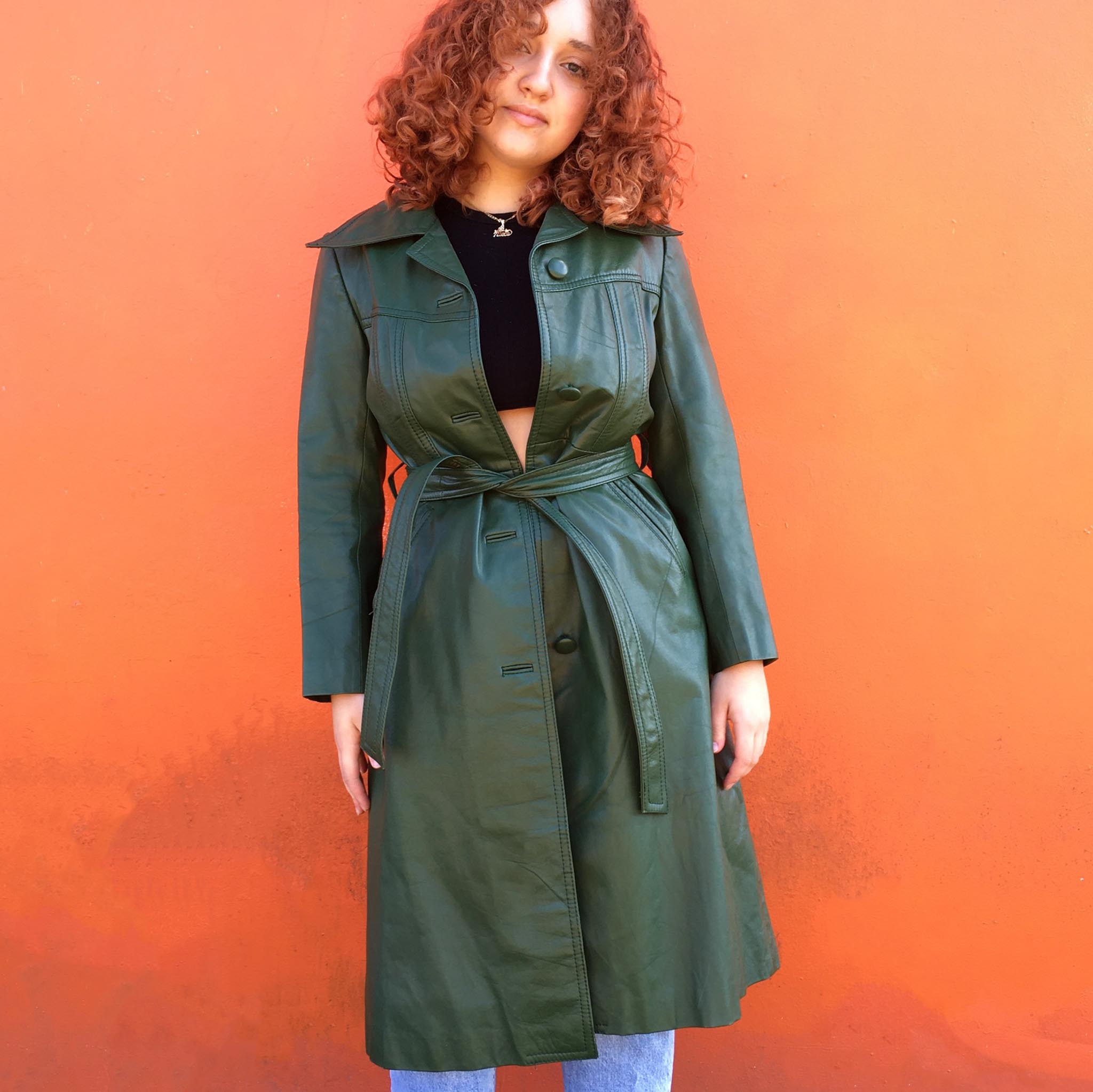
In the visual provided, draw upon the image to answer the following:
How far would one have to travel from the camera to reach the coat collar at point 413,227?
183cm

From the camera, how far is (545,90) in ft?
5.90

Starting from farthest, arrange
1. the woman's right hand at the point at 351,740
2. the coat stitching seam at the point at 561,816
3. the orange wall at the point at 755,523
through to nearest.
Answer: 1. the orange wall at the point at 755,523
2. the woman's right hand at the point at 351,740
3. the coat stitching seam at the point at 561,816

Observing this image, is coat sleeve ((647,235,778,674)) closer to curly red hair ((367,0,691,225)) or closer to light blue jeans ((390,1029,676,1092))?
curly red hair ((367,0,691,225))

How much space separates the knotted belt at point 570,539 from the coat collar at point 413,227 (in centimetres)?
39

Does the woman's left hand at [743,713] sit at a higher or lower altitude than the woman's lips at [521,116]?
lower

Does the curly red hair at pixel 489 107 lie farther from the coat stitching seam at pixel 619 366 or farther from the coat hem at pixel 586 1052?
the coat hem at pixel 586 1052

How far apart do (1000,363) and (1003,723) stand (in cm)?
76

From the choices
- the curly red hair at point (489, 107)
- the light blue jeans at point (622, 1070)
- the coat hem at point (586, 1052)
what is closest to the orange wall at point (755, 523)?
the curly red hair at point (489, 107)

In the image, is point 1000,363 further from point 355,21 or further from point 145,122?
point 145,122

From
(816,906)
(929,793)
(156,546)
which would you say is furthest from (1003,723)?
(156,546)

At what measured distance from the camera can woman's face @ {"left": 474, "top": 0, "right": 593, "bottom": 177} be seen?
1.80 m

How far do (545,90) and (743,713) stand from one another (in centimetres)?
110

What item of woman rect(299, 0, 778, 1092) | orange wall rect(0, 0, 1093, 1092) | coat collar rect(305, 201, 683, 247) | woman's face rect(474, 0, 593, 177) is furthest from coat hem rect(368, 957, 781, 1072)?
woman's face rect(474, 0, 593, 177)

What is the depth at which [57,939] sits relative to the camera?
7.70 feet
